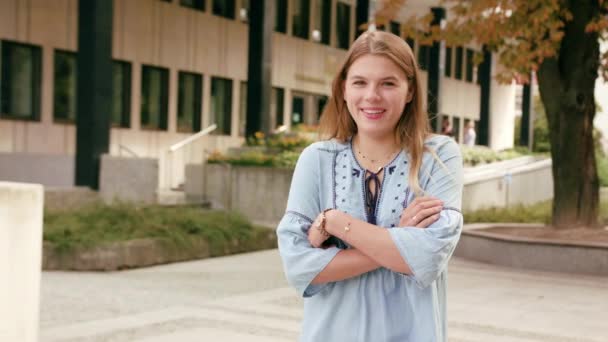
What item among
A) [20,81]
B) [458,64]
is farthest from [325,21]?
[20,81]

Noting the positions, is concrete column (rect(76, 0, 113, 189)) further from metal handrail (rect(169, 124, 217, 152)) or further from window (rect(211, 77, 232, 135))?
window (rect(211, 77, 232, 135))

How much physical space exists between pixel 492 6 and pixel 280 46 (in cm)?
1897

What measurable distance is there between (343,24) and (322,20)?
1677 millimetres

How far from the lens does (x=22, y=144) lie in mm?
23812

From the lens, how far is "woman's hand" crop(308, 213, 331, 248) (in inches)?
113

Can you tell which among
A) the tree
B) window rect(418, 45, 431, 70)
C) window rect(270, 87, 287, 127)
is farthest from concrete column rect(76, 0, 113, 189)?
window rect(418, 45, 431, 70)

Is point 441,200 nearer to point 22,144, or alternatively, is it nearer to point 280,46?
point 22,144

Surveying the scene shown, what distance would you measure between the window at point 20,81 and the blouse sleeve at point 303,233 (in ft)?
70.7

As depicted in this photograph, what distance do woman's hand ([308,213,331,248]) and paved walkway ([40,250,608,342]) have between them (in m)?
4.96

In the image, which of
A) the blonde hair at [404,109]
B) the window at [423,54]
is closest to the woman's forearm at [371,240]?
the blonde hair at [404,109]

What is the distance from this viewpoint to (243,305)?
9.71m

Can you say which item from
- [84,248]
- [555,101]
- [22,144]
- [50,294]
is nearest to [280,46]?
[22,144]

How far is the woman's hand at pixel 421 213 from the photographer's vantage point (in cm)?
281

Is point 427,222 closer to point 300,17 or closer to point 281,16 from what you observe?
point 281,16
